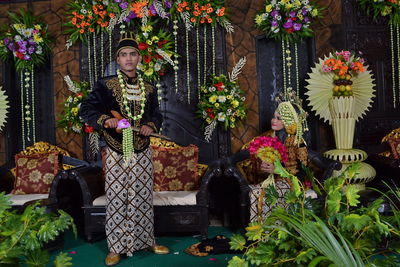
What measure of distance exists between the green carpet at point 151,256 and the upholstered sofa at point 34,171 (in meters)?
0.69

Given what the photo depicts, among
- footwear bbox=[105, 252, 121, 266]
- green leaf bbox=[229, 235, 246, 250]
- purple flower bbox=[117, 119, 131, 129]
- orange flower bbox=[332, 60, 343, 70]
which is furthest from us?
orange flower bbox=[332, 60, 343, 70]

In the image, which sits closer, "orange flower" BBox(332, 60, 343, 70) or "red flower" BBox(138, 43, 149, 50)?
"orange flower" BBox(332, 60, 343, 70)

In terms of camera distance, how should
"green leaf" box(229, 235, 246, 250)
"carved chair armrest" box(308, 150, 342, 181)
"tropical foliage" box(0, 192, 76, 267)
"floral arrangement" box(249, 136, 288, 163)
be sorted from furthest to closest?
"carved chair armrest" box(308, 150, 342, 181), "floral arrangement" box(249, 136, 288, 163), "green leaf" box(229, 235, 246, 250), "tropical foliage" box(0, 192, 76, 267)

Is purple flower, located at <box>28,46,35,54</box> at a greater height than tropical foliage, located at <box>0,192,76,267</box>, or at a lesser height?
greater

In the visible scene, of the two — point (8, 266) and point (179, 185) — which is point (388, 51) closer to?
point (179, 185)

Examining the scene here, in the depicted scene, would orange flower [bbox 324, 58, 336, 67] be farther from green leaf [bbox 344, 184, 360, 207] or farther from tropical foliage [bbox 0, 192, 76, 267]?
tropical foliage [bbox 0, 192, 76, 267]

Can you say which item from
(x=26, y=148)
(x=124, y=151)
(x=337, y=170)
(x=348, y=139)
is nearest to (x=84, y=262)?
(x=124, y=151)

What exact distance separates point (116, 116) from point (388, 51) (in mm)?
3367

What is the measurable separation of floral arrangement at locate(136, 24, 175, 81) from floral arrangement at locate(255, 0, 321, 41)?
1043 millimetres

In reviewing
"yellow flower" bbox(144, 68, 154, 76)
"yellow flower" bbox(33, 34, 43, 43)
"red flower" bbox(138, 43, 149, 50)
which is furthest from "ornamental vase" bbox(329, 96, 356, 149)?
"yellow flower" bbox(33, 34, 43, 43)

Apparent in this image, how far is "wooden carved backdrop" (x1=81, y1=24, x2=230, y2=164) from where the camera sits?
5.30m

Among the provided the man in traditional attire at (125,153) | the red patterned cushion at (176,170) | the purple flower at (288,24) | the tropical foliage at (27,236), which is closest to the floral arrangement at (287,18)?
the purple flower at (288,24)

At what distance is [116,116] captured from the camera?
11.7 feet

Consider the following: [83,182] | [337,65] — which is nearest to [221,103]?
[337,65]
